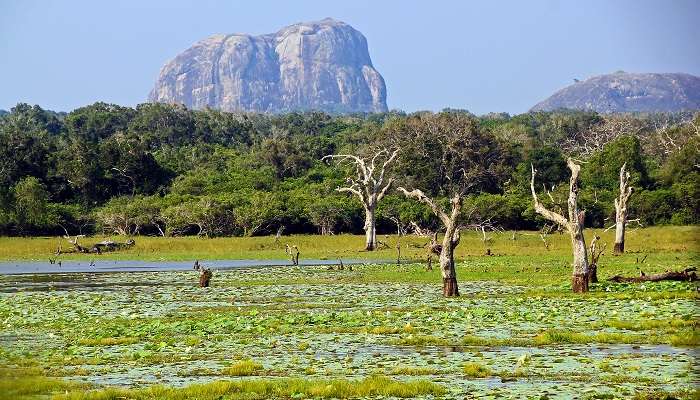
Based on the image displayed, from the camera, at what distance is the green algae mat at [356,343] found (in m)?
17.4

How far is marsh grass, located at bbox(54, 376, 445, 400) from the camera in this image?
17.0 meters

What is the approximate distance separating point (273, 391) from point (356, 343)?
19.8ft

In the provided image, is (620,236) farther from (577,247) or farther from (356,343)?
(356,343)

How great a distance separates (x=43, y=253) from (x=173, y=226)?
11.2 meters

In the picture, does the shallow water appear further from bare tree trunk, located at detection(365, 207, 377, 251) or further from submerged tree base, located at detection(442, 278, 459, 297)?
submerged tree base, located at detection(442, 278, 459, 297)

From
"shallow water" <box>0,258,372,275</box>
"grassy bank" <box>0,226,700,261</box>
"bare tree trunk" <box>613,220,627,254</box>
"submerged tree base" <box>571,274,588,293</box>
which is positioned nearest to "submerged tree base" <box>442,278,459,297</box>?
"submerged tree base" <box>571,274,588,293</box>

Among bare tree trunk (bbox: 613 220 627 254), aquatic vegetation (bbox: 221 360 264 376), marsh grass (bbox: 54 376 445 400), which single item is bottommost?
marsh grass (bbox: 54 376 445 400)

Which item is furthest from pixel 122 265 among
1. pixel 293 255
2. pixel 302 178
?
pixel 302 178

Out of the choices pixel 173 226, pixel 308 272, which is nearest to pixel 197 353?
pixel 308 272

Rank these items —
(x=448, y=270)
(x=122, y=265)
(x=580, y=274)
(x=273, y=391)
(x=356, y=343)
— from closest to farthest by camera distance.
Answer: (x=273, y=391) < (x=356, y=343) < (x=580, y=274) < (x=448, y=270) < (x=122, y=265)

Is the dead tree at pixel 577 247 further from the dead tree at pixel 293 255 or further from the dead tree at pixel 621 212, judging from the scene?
the dead tree at pixel 293 255

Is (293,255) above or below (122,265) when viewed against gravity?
above

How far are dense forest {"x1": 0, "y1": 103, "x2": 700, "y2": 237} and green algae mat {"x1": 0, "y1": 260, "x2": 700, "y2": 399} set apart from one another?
30.9 meters

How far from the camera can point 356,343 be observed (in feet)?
76.3
